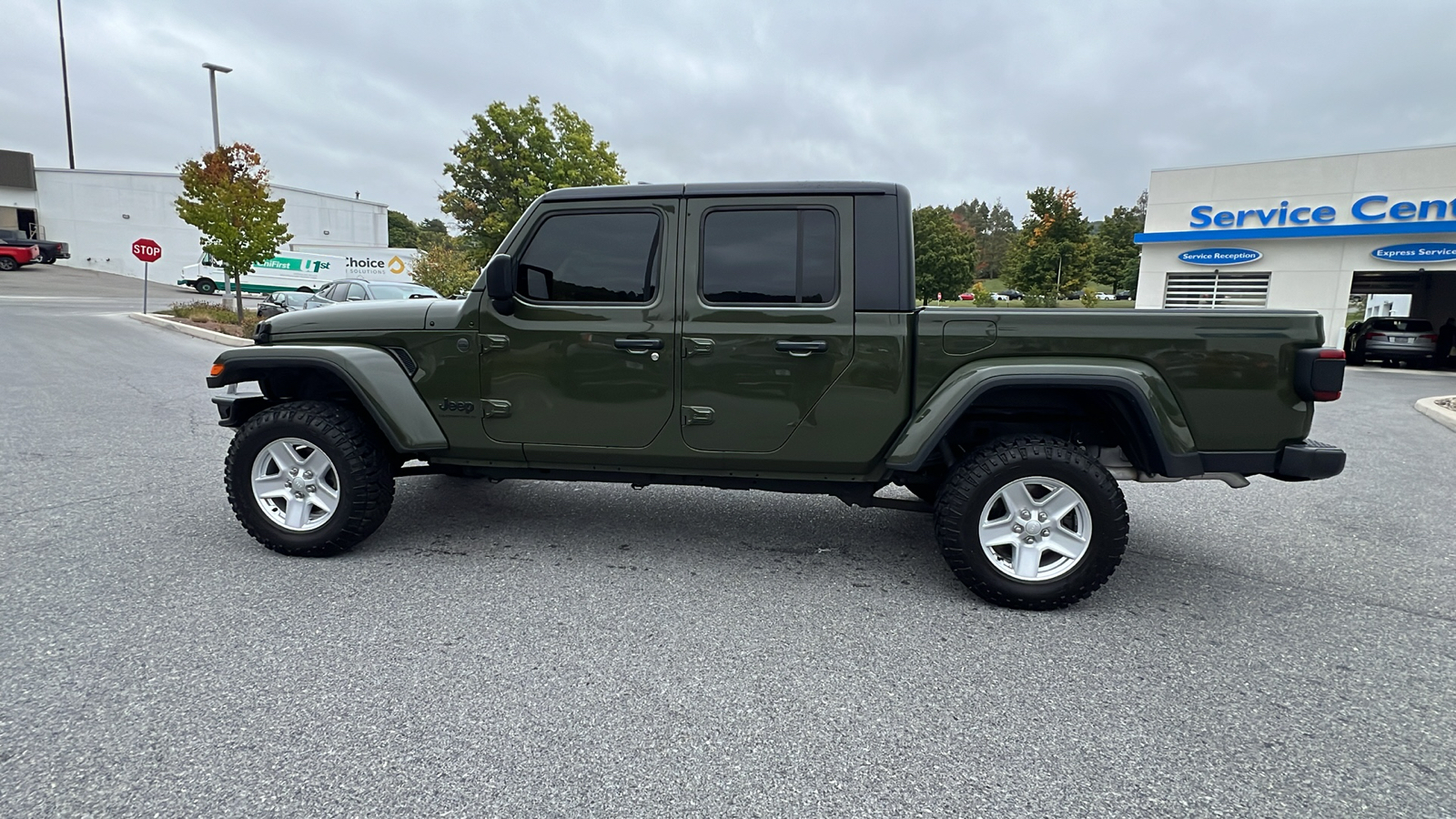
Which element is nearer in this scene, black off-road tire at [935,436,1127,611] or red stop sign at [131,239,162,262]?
black off-road tire at [935,436,1127,611]

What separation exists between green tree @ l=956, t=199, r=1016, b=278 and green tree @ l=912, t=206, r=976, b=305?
101 feet

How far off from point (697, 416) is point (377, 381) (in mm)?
1667

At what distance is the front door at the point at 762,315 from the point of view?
3.39 metres

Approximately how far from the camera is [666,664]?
108 inches

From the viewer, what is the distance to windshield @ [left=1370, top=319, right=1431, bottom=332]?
54.3ft

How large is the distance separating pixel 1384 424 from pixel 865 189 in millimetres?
8993

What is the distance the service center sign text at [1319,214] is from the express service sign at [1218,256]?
0.63m

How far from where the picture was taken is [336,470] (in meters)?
3.67

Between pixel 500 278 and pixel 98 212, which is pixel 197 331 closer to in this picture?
pixel 500 278

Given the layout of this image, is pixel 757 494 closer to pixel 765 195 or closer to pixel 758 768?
pixel 765 195

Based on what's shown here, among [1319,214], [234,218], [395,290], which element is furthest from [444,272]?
[1319,214]

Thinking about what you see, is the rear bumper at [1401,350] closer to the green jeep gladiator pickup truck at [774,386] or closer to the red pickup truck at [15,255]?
the green jeep gladiator pickup truck at [774,386]

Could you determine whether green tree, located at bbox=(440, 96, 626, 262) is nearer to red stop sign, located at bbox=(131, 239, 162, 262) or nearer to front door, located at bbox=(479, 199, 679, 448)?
red stop sign, located at bbox=(131, 239, 162, 262)

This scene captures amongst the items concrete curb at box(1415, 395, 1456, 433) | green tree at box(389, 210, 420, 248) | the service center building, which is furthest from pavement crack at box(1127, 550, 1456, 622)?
green tree at box(389, 210, 420, 248)
